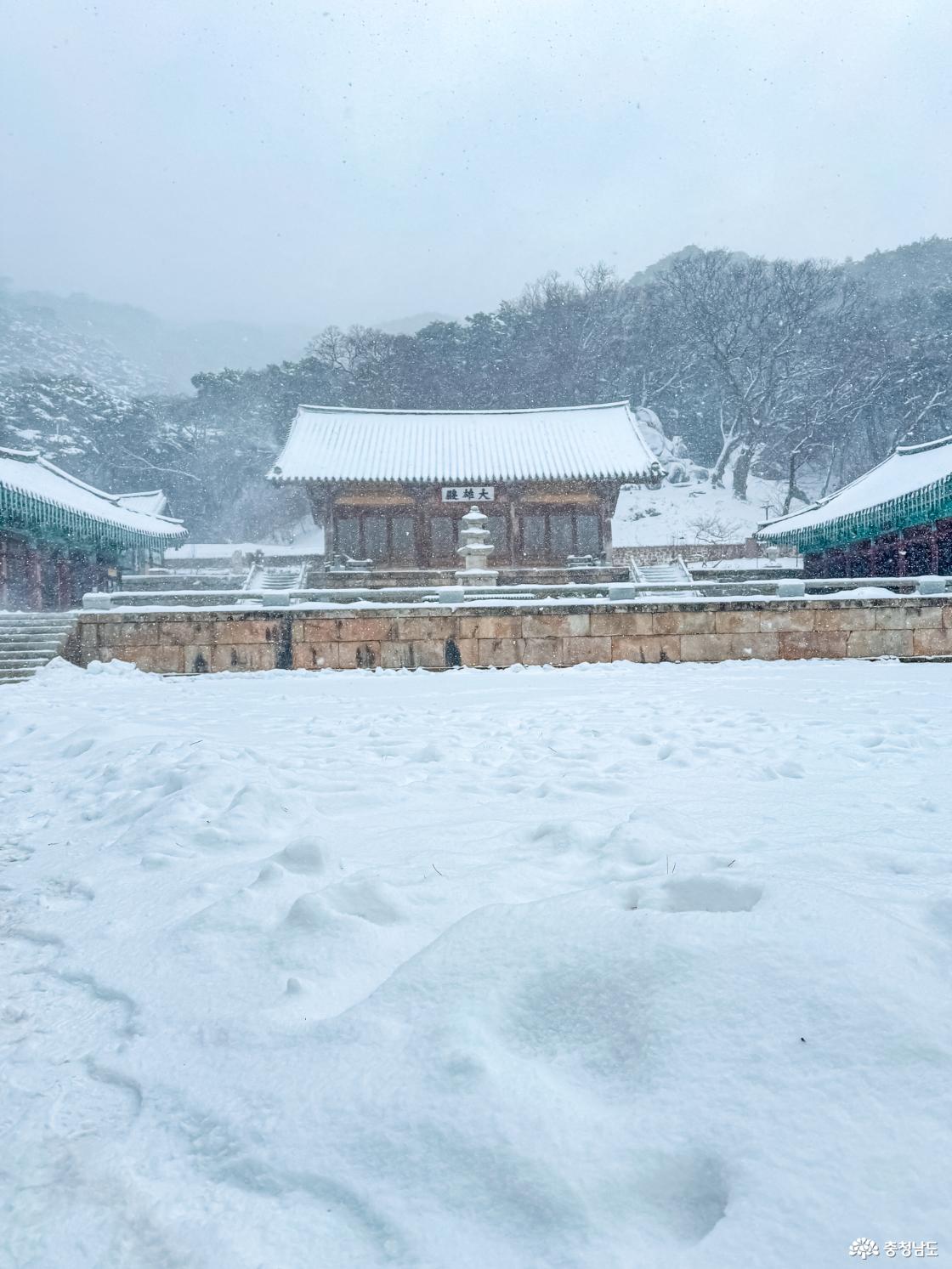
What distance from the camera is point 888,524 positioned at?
1525 centimetres

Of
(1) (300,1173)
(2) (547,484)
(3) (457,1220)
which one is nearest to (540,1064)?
(3) (457,1220)

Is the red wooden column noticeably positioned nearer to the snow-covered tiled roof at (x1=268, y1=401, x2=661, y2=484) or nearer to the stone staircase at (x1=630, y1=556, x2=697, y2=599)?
the snow-covered tiled roof at (x1=268, y1=401, x2=661, y2=484)

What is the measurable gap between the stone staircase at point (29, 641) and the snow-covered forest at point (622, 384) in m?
28.2

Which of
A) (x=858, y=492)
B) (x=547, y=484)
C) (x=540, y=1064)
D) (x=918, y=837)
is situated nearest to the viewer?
(x=540, y=1064)

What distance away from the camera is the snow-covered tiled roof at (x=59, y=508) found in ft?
48.5

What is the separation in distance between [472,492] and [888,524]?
10317 mm

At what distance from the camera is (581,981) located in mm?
1762

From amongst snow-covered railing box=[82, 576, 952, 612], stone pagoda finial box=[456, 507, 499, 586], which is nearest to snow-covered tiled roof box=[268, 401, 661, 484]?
stone pagoda finial box=[456, 507, 499, 586]

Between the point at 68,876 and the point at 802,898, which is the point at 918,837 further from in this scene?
the point at 68,876

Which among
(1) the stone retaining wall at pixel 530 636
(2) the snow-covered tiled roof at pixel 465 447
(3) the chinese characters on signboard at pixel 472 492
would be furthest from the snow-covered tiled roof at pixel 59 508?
(3) the chinese characters on signboard at pixel 472 492

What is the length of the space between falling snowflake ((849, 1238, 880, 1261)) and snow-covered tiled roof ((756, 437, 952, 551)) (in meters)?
14.6

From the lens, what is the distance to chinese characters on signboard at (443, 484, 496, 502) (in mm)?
20375

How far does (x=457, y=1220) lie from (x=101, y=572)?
919 inches

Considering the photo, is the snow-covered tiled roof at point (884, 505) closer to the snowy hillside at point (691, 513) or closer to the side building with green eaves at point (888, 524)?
the side building with green eaves at point (888, 524)
